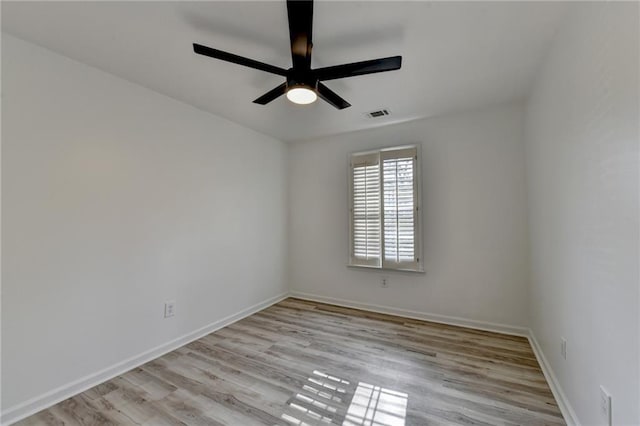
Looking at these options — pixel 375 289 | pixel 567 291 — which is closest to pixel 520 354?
pixel 567 291

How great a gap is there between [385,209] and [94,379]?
3.24 metres

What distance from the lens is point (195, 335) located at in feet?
9.31

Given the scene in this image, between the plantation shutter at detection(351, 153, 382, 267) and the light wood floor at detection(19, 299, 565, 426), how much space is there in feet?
3.25

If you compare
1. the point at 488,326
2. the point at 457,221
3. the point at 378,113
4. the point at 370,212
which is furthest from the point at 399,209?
the point at 488,326

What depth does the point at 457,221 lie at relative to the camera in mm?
3150

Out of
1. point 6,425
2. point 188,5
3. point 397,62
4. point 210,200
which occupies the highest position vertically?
point 188,5

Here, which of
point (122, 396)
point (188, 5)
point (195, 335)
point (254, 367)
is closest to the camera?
point (188, 5)

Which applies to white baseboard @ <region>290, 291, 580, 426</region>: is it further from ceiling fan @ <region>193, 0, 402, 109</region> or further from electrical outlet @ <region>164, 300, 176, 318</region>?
ceiling fan @ <region>193, 0, 402, 109</region>

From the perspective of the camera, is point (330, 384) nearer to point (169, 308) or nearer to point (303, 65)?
point (169, 308)

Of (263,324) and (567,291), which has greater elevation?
(567,291)

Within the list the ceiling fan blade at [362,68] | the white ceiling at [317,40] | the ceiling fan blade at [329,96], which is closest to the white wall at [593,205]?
the white ceiling at [317,40]

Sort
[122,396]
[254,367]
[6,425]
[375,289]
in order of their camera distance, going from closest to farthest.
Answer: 1. [6,425]
2. [122,396]
3. [254,367]
4. [375,289]

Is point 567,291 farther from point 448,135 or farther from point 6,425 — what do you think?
point 6,425

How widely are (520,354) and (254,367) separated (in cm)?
239
